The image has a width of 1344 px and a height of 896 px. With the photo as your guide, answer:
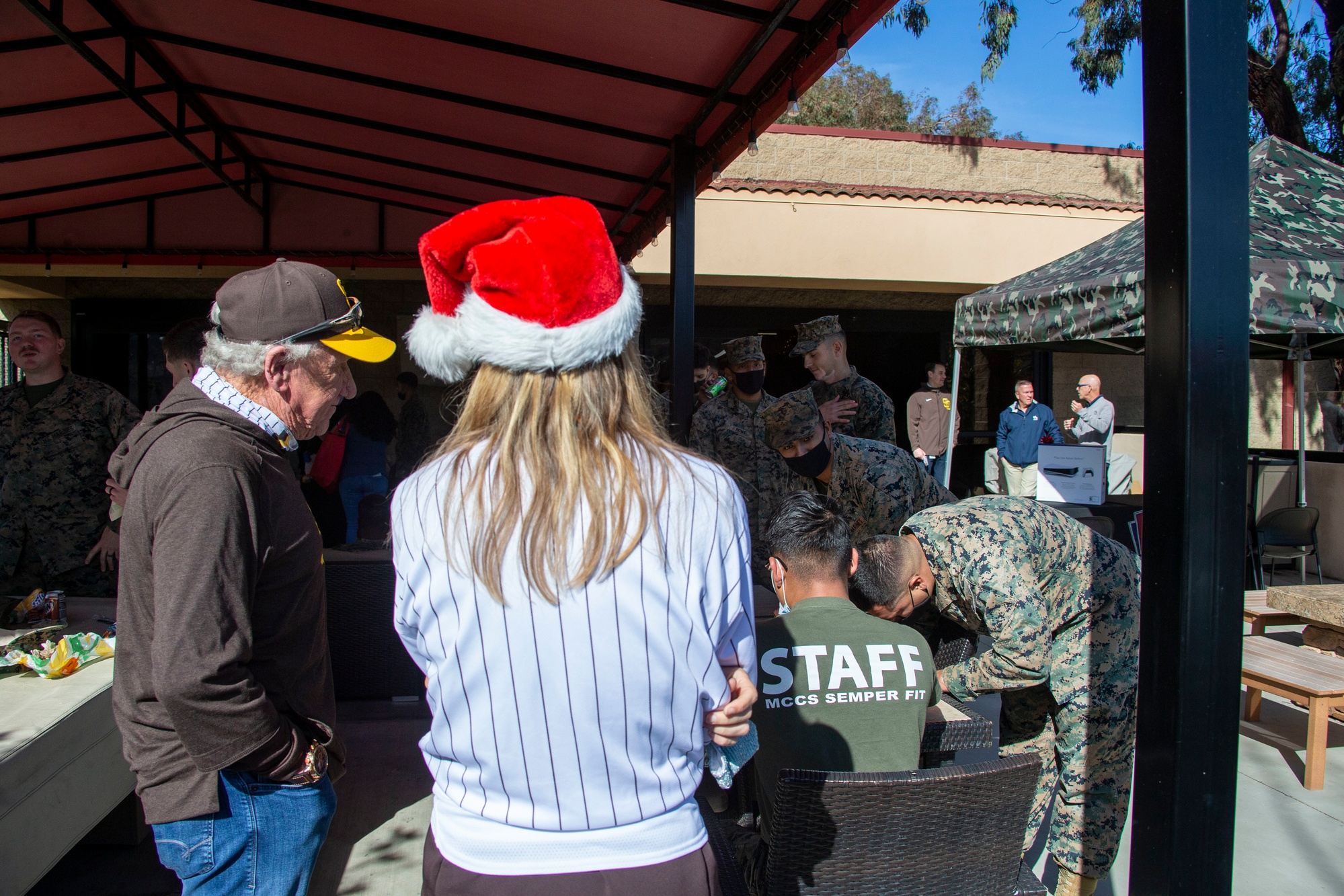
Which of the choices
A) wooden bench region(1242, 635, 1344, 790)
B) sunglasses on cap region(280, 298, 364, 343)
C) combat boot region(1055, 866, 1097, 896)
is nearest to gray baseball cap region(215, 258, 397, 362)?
sunglasses on cap region(280, 298, 364, 343)

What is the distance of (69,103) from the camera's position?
4.40 metres

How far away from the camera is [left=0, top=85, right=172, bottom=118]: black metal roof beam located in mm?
4344

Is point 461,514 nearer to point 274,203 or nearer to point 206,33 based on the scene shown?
point 206,33

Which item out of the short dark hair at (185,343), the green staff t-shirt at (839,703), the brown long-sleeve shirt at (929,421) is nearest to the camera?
the green staff t-shirt at (839,703)

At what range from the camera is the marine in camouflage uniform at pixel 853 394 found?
423cm

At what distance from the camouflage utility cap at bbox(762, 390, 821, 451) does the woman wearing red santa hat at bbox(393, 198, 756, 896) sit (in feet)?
6.92

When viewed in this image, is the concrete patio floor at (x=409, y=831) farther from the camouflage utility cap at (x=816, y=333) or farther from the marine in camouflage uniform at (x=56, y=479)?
the camouflage utility cap at (x=816, y=333)

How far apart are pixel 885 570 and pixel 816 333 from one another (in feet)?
6.96

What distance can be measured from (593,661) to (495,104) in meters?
3.86

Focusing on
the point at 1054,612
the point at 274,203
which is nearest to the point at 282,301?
the point at 1054,612

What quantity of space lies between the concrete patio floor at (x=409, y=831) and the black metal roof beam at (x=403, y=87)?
302 centimetres

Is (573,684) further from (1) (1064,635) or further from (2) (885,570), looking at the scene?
(1) (1064,635)

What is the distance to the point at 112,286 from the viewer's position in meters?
8.84

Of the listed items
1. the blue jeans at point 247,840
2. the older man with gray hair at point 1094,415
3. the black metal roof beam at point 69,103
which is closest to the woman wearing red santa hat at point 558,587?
the blue jeans at point 247,840
